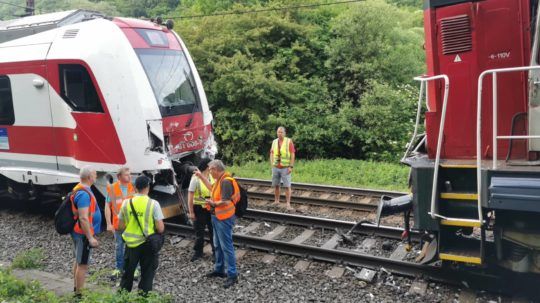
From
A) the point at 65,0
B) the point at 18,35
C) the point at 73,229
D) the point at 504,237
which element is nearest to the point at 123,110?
the point at 73,229

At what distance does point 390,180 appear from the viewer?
1173 cm

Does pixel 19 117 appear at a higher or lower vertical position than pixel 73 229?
higher

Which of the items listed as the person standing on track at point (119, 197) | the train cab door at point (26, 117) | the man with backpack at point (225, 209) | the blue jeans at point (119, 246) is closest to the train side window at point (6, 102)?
the train cab door at point (26, 117)

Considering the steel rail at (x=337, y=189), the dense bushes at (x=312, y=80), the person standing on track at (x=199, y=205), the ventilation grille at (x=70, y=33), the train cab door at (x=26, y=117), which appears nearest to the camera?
the person standing on track at (x=199, y=205)

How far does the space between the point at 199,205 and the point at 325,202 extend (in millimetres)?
3267

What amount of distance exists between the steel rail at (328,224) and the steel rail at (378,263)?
93cm

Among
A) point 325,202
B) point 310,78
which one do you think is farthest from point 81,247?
point 310,78

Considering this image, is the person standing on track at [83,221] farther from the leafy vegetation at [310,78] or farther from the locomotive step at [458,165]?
the leafy vegetation at [310,78]

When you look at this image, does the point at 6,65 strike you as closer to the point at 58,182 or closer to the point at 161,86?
the point at 58,182

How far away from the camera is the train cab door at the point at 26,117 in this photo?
8.62 metres

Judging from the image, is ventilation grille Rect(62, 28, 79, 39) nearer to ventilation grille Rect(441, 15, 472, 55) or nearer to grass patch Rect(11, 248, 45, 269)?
grass patch Rect(11, 248, 45, 269)

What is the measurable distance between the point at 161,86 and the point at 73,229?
3443mm

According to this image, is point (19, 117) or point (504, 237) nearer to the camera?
point (504, 237)

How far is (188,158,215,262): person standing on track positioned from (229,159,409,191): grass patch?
5036 millimetres
